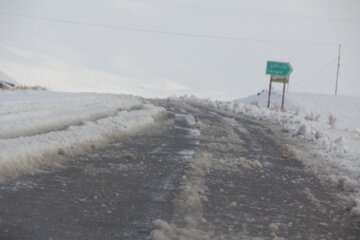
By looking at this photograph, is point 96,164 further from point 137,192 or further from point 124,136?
point 124,136

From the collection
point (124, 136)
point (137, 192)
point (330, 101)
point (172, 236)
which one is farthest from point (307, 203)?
point (330, 101)

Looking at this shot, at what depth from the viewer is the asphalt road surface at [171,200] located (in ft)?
16.5

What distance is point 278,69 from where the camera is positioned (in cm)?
3512

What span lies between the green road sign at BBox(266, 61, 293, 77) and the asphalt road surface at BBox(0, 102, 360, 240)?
83.1 feet

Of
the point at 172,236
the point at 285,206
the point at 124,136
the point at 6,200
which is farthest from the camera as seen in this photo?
the point at 124,136

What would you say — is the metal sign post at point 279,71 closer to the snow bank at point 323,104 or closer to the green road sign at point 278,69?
the green road sign at point 278,69

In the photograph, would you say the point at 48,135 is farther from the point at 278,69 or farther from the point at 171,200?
the point at 278,69

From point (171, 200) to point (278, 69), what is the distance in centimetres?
2988

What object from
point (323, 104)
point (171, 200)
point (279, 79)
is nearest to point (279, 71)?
point (279, 79)

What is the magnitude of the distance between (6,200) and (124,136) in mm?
6733

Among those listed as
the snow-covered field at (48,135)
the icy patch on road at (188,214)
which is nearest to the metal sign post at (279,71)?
the snow-covered field at (48,135)

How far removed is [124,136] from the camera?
12430 millimetres

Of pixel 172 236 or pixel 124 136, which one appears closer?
pixel 172 236

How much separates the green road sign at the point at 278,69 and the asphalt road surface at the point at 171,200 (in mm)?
25337
